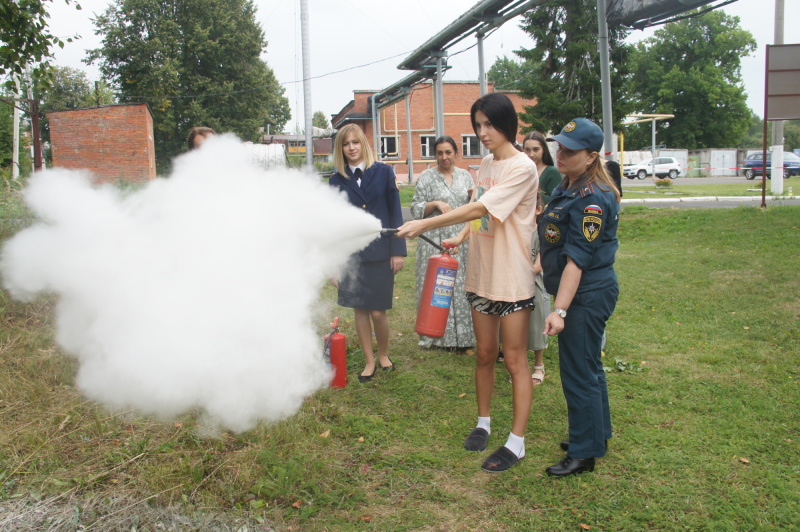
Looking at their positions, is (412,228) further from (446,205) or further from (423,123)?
(423,123)

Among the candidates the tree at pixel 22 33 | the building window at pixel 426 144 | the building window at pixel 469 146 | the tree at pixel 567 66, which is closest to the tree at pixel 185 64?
the building window at pixel 426 144

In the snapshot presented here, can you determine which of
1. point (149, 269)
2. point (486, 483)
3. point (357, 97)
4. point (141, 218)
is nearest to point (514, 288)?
point (486, 483)

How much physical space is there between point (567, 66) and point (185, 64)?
28355 mm

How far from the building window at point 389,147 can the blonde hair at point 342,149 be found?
126ft

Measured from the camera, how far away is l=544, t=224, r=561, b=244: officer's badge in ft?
10.7

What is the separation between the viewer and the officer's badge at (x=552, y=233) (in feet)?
10.7

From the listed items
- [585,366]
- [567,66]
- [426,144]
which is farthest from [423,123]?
[585,366]

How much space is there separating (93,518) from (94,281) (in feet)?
4.98

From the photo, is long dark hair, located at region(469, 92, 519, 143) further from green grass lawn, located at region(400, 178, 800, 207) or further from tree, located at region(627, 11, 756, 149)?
tree, located at region(627, 11, 756, 149)

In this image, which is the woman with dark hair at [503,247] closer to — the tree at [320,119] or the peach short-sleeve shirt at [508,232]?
the peach short-sleeve shirt at [508,232]

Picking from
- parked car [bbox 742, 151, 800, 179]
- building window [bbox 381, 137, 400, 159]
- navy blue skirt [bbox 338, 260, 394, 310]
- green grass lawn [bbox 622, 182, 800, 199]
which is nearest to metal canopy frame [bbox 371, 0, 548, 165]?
green grass lawn [bbox 622, 182, 800, 199]

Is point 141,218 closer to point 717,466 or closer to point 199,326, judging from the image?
point 199,326

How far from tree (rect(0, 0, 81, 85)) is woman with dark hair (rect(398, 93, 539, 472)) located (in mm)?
4961

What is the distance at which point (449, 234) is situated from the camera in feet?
18.4
